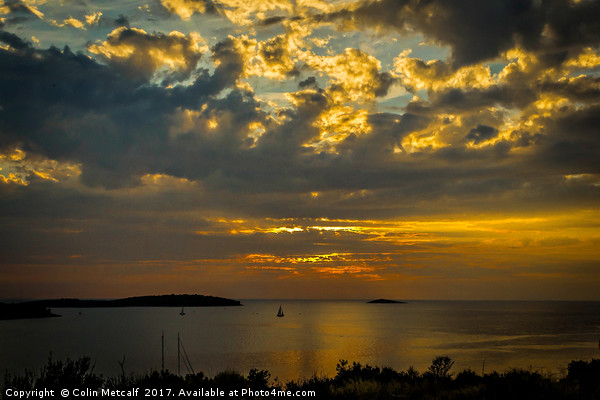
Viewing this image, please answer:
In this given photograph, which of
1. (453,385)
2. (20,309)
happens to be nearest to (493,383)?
(453,385)

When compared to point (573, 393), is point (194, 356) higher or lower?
lower

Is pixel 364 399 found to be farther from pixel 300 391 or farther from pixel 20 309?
pixel 20 309

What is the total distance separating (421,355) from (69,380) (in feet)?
186

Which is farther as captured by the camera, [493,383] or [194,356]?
[194,356]

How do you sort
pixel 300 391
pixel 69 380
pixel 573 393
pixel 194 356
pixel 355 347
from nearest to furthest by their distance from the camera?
pixel 573 393, pixel 300 391, pixel 69 380, pixel 194 356, pixel 355 347

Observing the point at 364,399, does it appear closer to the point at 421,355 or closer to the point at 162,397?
the point at 162,397

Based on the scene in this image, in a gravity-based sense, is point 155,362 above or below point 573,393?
below

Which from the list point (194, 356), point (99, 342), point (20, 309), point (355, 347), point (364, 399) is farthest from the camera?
point (20, 309)

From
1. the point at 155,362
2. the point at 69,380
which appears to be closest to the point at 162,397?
the point at 69,380

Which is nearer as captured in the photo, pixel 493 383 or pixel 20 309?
pixel 493 383

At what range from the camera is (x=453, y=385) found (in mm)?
20031

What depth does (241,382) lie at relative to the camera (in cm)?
2195

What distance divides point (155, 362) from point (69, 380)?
141 ft

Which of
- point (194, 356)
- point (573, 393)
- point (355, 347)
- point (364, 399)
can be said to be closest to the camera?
point (573, 393)
